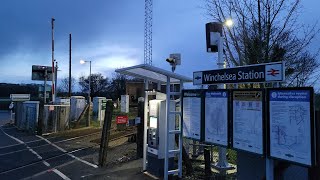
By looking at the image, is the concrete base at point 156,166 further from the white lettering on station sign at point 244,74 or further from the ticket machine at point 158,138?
the white lettering on station sign at point 244,74

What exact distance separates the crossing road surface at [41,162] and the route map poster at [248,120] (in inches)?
195

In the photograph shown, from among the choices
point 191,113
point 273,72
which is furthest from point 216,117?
point 273,72

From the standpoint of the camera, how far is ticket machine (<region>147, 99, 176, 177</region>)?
29.9 feet

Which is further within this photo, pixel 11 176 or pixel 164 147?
pixel 11 176

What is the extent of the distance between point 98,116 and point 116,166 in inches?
717

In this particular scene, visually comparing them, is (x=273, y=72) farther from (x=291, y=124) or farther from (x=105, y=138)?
(x=105, y=138)

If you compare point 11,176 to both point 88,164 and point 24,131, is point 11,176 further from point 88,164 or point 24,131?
point 24,131

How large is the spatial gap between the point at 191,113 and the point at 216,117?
93 centimetres

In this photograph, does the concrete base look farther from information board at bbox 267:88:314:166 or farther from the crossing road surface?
information board at bbox 267:88:314:166

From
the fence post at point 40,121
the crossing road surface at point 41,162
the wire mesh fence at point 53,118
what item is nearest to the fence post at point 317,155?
the crossing road surface at point 41,162

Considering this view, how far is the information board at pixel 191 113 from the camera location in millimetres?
7645

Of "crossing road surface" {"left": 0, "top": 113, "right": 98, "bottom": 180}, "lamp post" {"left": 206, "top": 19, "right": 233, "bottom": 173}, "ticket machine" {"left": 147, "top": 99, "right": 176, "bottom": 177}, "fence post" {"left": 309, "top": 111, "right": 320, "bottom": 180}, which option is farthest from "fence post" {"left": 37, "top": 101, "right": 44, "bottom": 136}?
"fence post" {"left": 309, "top": 111, "right": 320, "bottom": 180}

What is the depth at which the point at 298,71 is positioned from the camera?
41.8 ft

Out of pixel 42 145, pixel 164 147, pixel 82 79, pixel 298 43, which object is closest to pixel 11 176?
pixel 164 147
